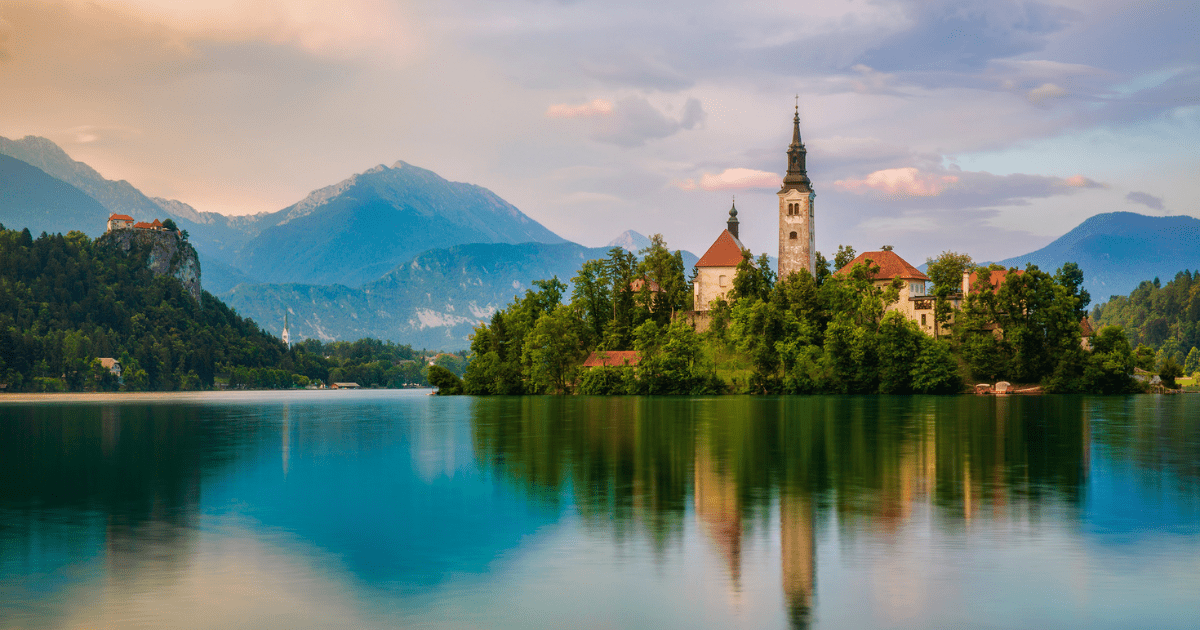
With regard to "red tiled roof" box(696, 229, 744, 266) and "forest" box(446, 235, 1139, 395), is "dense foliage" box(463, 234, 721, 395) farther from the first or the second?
"red tiled roof" box(696, 229, 744, 266)

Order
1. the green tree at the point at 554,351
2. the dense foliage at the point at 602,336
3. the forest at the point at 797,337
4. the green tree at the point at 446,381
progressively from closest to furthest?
the forest at the point at 797,337, the dense foliage at the point at 602,336, the green tree at the point at 554,351, the green tree at the point at 446,381


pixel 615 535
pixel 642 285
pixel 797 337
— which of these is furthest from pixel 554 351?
pixel 615 535

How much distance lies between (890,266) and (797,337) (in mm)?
18451

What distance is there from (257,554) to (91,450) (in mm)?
30140

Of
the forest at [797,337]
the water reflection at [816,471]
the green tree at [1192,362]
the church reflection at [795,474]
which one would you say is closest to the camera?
the church reflection at [795,474]

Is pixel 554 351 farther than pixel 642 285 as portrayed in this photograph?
No

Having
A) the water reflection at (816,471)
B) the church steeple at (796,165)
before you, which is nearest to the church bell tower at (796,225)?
the church steeple at (796,165)

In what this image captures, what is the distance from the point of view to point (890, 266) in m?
121

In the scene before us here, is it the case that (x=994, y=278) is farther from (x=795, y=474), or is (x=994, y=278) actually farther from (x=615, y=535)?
(x=615, y=535)

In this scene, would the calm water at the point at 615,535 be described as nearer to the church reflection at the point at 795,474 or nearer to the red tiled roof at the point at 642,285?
the church reflection at the point at 795,474

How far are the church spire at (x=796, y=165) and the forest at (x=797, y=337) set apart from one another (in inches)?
463

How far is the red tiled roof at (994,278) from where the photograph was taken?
366 ft

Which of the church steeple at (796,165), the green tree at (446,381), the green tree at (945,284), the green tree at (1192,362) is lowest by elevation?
the green tree at (446,381)

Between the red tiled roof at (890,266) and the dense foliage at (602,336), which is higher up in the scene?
the red tiled roof at (890,266)
